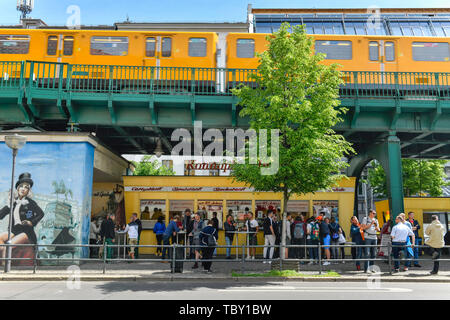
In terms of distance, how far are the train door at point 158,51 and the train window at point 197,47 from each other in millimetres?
1002

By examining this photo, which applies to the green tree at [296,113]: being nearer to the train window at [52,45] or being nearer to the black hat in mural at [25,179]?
the black hat in mural at [25,179]

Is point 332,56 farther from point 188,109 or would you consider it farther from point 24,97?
point 24,97

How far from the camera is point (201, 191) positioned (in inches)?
766

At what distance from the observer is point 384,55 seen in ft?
64.0

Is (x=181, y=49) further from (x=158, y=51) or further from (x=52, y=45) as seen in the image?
(x=52, y=45)

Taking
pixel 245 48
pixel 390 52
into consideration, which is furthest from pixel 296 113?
pixel 390 52

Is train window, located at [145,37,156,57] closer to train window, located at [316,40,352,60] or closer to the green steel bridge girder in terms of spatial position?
train window, located at [316,40,352,60]

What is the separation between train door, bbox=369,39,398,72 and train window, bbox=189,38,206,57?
325 inches

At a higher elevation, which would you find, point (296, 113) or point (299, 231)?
point (296, 113)

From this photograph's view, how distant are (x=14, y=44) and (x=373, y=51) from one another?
17.5 metres

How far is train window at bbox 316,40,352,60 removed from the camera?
19.6 meters

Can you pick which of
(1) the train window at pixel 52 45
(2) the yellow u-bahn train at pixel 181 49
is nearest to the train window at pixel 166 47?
(2) the yellow u-bahn train at pixel 181 49

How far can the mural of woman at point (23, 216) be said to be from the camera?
1491 centimetres

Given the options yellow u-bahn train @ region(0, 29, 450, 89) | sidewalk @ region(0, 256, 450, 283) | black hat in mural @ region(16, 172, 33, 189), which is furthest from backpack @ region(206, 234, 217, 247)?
yellow u-bahn train @ region(0, 29, 450, 89)
